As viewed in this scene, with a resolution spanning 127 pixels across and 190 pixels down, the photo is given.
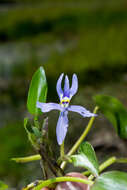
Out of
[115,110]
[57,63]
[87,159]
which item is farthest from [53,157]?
[57,63]

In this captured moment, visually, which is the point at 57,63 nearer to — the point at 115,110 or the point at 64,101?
the point at 115,110

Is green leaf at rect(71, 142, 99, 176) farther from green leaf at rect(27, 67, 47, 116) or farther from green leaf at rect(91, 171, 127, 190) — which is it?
green leaf at rect(27, 67, 47, 116)

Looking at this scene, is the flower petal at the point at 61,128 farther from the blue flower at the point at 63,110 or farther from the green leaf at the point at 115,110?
the green leaf at the point at 115,110

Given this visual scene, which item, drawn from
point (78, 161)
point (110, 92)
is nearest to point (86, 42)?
point (110, 92)

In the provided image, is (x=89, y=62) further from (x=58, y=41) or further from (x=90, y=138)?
(x=90, y=138)

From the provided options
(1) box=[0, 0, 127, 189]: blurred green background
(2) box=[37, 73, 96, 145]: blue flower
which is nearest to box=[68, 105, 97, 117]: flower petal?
(2) box=[37, 73, 96, 145]: blue flower

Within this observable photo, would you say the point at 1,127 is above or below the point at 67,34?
below

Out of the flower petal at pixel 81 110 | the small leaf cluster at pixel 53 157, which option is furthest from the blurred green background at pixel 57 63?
the flower petal at pixel 81 110
